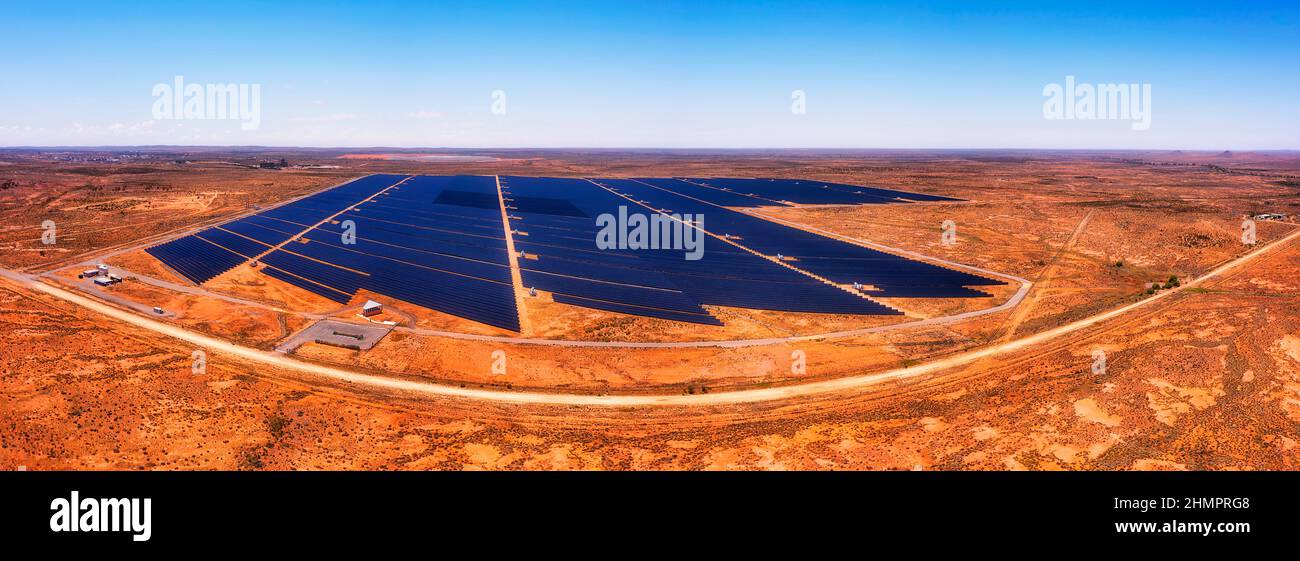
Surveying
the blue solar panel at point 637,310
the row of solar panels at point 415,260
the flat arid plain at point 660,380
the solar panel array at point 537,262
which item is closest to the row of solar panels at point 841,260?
the solar panel array at point 537,262

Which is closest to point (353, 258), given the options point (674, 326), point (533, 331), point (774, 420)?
A: point (533, 331)

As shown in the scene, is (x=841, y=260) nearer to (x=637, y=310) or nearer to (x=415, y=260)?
(x=637, y=310)

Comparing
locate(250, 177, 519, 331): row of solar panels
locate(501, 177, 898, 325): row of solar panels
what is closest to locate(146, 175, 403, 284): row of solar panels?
locate(250, 177, 519, 331): row of solar panels

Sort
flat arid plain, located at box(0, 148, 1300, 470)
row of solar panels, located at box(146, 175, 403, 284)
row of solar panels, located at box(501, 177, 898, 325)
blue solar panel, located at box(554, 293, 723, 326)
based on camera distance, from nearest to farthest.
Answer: flat arid plain, located at box(0, 148, 1300, 470) < blue solar panel, located at box(554, 293, 723, 326) < row of solar panels, located at box(501, 177, 898, 325) < row of solar panels, located at box(146, 175, 403, 284)

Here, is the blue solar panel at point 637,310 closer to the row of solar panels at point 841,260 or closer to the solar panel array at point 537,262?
the solar panel array at point 537,262

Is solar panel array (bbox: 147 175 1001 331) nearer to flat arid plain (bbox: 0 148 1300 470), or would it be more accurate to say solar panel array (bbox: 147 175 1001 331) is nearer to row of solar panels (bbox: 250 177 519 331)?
row of solar panels (bbox: 250 177 519 331)

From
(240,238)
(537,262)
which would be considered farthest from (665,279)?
(240,238)
